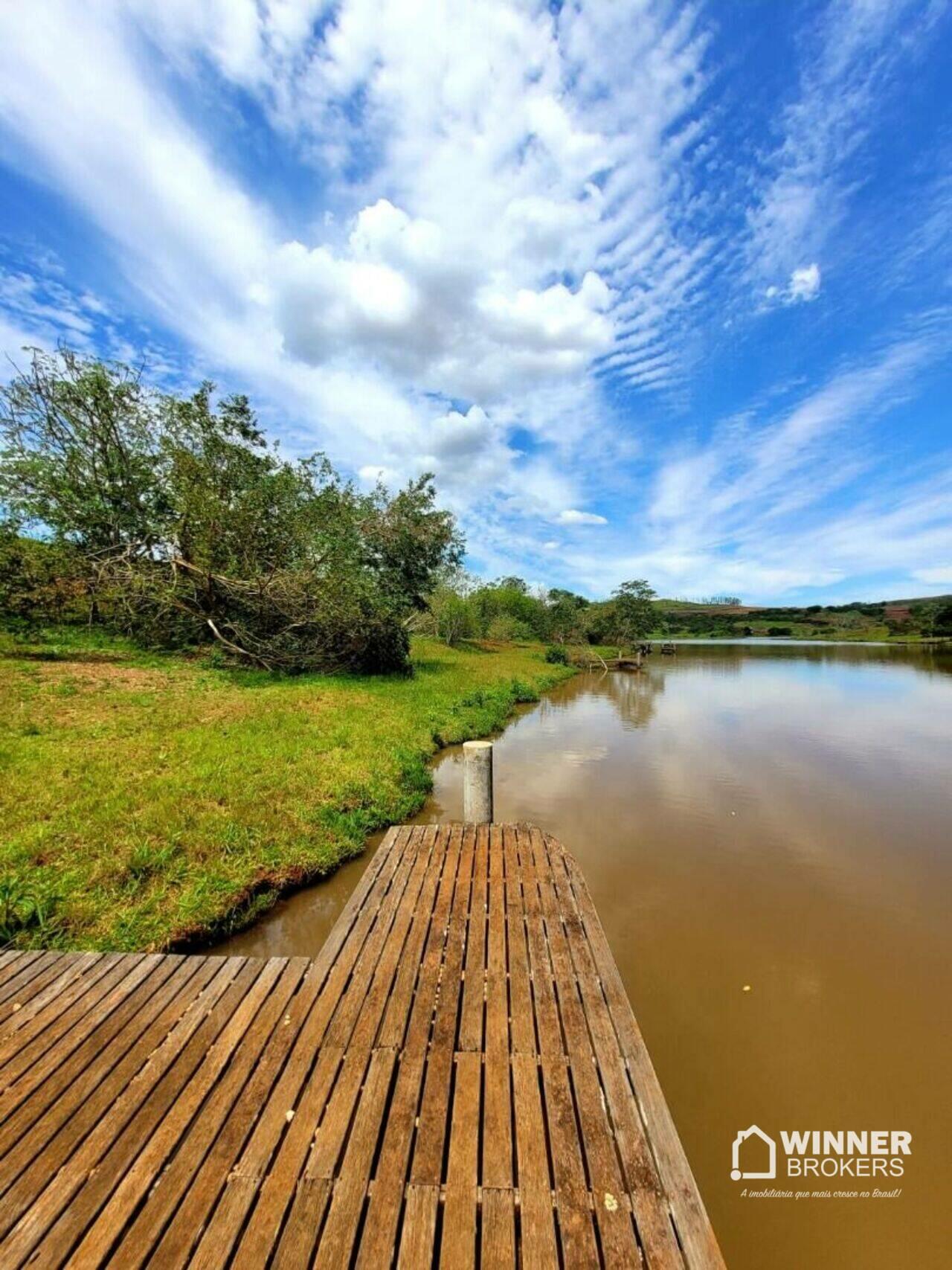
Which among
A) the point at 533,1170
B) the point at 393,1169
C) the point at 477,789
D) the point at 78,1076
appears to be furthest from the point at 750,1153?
the point at 78,1076

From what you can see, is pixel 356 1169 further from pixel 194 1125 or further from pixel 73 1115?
pixel 73 1115

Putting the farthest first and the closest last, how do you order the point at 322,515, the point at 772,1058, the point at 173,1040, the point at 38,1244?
1. the point at 322,515
2. the point at 772,1058
3. the point at 173,1040
4. the point at 38,1244

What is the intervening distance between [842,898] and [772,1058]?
3.06m

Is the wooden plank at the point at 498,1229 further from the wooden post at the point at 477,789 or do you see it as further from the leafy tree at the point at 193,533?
the leafy tree at the point at 193,533

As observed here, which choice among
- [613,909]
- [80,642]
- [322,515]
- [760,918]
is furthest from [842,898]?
[80,642]

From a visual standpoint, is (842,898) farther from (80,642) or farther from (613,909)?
(80,642)

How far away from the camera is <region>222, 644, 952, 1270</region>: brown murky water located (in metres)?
2.95

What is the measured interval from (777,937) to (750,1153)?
246 cm

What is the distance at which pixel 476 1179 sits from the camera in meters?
1.98

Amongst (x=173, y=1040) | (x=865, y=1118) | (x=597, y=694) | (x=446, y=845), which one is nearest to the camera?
(x=173, y=1040)

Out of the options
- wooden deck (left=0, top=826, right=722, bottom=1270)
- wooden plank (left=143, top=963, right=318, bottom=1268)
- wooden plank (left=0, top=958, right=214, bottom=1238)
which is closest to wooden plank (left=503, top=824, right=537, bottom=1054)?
wooden deck (left=0, top=826, right=722, bottom=1270)

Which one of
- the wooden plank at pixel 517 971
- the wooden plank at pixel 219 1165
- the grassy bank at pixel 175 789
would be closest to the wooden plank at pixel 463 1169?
the wooden plank at pixel 517 971

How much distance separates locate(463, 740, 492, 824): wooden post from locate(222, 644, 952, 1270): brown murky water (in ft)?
5.58

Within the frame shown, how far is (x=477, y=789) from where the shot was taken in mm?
6102
